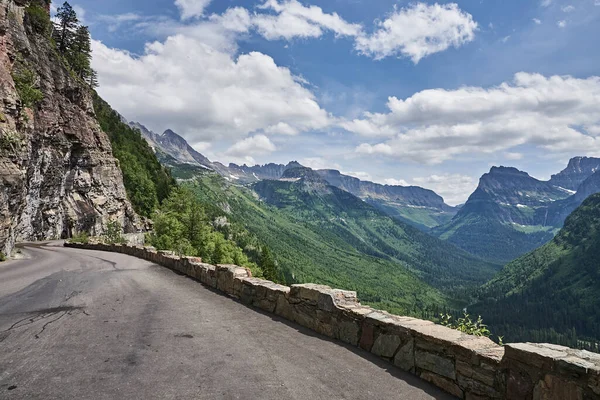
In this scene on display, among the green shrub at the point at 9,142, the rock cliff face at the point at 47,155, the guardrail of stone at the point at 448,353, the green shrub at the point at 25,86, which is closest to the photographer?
the guardrail of stone at the point at 448,353

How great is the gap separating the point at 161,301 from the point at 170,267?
1136 cm

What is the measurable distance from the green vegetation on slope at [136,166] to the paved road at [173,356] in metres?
96.1

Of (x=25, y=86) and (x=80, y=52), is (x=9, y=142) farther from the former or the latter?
(x=80, y=52)

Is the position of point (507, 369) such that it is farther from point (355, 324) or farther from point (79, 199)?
point (79, 199)

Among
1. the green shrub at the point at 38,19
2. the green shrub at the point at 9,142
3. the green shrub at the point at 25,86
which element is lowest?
the green shrub at the point at 9,142

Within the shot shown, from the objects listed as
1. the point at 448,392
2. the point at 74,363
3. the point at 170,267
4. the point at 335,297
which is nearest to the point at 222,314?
the point at 335,297

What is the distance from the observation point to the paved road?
254 inches

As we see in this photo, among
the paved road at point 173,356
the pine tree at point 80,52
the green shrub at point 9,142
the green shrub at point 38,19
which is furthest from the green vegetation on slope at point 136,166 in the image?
the paved road at point 173,356

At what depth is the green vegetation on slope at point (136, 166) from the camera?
10262 cm

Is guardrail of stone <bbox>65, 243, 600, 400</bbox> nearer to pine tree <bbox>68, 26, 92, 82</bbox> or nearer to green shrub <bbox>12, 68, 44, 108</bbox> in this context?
green shrub <bbox>12, 68, 44, 108</bbox>

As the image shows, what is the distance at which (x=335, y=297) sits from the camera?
10.1m

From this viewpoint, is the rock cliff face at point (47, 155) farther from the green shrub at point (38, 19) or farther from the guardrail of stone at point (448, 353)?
the guardrail of stone at point (448, 353)

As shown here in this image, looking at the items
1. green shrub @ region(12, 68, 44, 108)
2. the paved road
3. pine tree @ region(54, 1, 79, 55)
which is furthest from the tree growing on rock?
the paved road

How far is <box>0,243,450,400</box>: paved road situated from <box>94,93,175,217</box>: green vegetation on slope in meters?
96.1
